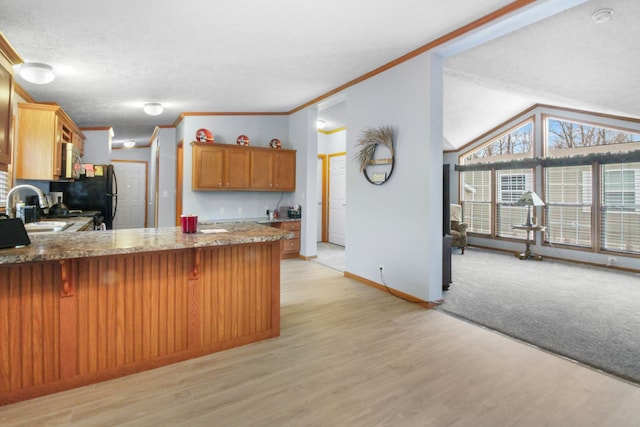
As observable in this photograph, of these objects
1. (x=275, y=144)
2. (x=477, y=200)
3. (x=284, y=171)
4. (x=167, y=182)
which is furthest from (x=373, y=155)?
(x=167, y=182)

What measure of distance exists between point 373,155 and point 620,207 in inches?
179

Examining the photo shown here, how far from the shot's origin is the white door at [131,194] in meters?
9.05

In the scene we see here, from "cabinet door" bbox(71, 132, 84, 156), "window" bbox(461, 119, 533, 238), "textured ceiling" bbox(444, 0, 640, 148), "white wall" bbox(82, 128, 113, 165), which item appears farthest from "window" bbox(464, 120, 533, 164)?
"white wall" bbox(82, 128, 113, 165)

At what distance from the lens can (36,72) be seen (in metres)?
3.55

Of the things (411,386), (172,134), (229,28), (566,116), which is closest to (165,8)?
(229,28)

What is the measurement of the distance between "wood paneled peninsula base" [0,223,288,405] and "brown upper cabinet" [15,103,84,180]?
2584 mm

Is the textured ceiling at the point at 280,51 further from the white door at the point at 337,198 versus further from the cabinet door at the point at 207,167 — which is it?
the white door at the point at 337,198

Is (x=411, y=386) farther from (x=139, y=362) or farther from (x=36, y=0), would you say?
(x=36, y=0)

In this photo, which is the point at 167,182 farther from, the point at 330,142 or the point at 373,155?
the point at 373,155

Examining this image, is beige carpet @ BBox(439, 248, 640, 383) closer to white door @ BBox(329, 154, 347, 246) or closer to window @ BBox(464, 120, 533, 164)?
window @ BBox(464, 120, 533, 164)

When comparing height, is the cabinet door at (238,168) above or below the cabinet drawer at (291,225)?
above

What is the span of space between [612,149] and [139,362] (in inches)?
287

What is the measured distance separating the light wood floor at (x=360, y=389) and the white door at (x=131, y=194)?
8.09m

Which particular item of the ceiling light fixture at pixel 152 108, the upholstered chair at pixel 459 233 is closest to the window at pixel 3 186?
the ceiling light fixture at pixel 152 108
